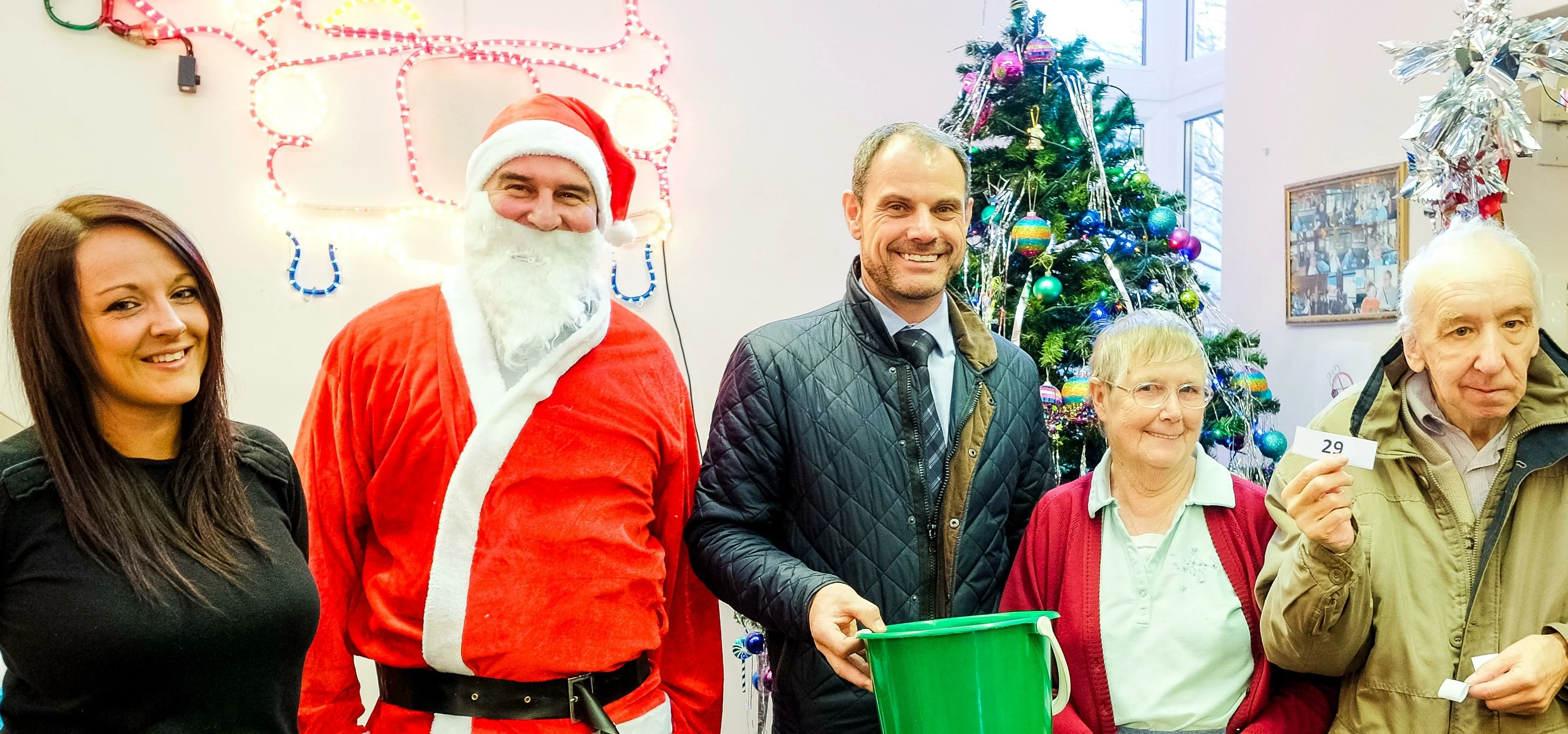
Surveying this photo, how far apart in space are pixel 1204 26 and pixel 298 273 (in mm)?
4098

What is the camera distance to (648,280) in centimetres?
352

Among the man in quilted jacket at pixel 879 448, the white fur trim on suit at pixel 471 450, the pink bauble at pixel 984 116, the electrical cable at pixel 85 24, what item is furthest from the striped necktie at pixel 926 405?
the electrical cable at pixel 85 24

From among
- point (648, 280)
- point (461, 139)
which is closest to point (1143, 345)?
point (648, 280)

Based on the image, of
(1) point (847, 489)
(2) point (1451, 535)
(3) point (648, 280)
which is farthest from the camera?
(3) point (648, 280)

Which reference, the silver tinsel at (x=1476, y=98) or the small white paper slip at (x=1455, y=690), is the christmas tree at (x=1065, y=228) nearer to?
the silver tinsel at (x=1476, y=98)

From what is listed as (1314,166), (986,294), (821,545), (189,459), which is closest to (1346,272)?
(1314,166)

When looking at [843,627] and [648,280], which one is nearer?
[843,627]

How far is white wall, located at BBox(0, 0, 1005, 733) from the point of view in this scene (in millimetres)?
2898

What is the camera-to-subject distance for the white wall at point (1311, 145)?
3.05 m

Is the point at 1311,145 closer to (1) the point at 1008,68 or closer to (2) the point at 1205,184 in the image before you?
(2) the point at 1205,184

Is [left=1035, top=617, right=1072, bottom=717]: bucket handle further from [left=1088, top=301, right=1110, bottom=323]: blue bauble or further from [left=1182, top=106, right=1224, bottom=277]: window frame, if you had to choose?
[left=1182, top=106, right=1224, bottom=277]: window frame

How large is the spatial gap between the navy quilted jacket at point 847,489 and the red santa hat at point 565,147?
390 millimetres

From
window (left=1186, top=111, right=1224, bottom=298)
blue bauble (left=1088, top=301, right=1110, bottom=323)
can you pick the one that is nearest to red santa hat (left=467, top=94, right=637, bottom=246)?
blue bauble (left=1088, top=301, right=1110, bottom=323)

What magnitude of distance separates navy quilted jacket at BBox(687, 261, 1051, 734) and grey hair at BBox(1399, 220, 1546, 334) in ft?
2.11
